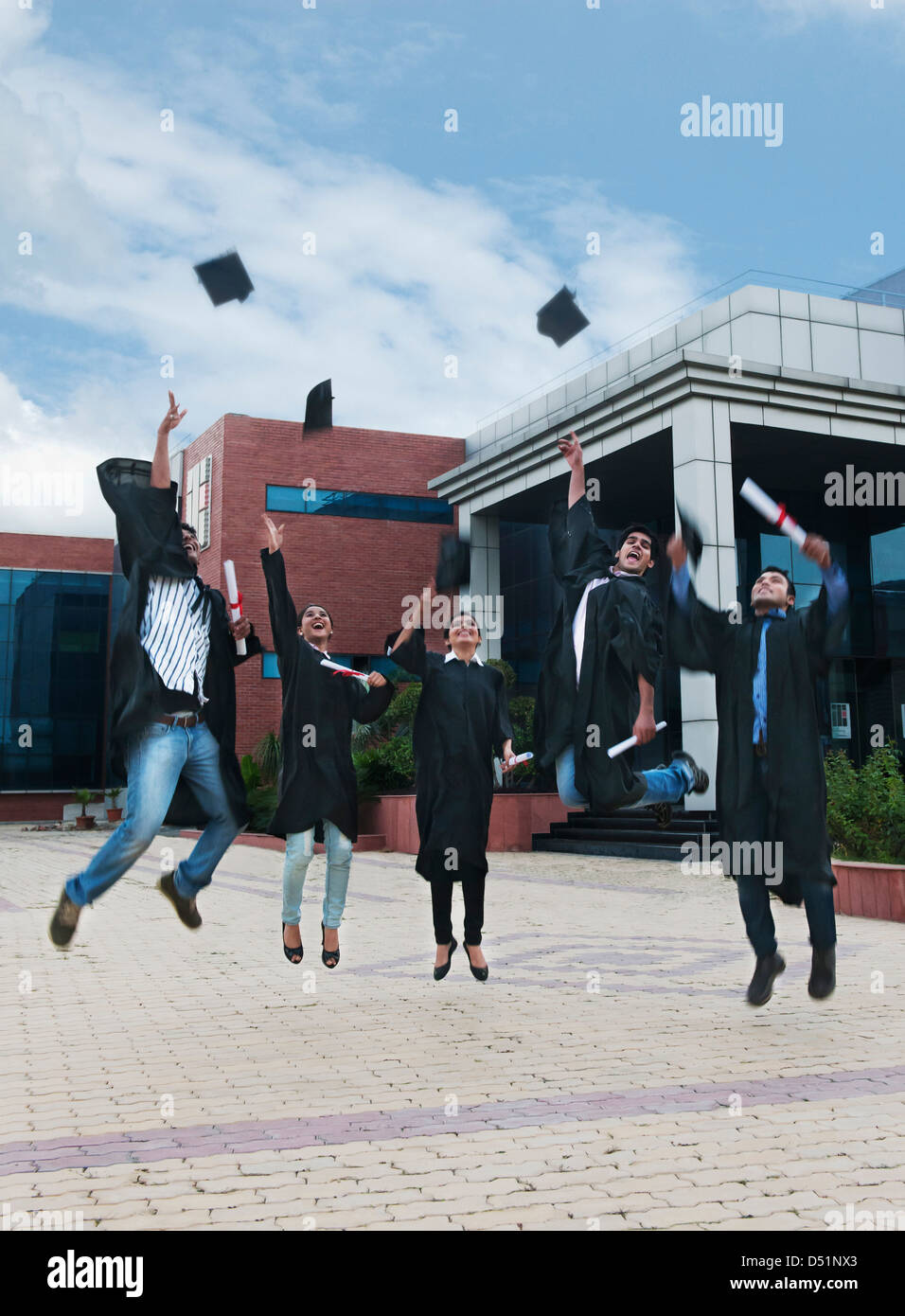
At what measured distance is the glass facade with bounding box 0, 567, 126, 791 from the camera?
44188mm

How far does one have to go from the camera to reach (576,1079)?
16.7 ft

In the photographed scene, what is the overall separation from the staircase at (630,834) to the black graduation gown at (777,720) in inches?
438

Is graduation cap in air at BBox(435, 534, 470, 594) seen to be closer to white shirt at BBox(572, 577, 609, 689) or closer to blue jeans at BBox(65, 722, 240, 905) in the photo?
white shirt at BBox(572, 577, 609, 689)

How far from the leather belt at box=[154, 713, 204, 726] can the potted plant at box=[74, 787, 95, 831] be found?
3742 centimetres

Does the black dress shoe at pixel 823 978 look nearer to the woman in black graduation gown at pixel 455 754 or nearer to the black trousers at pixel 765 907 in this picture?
the black trousers at pixel 765 907

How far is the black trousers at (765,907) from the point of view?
5.89 m

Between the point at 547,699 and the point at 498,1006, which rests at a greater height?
the point at 547,699

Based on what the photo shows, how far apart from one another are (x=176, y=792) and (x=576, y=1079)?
2220 millimetres

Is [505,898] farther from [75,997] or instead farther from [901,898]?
[75,997]

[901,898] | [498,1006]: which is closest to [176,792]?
[498,1006]

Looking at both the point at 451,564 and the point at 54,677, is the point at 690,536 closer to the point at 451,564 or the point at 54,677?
the point at 451,564

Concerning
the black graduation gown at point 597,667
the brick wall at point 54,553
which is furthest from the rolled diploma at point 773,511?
the brick wall at point 54,553

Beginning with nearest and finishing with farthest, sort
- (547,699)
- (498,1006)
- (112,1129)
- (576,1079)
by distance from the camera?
(112,1129) < (576,1079) < (547,699) < (498,1006)
